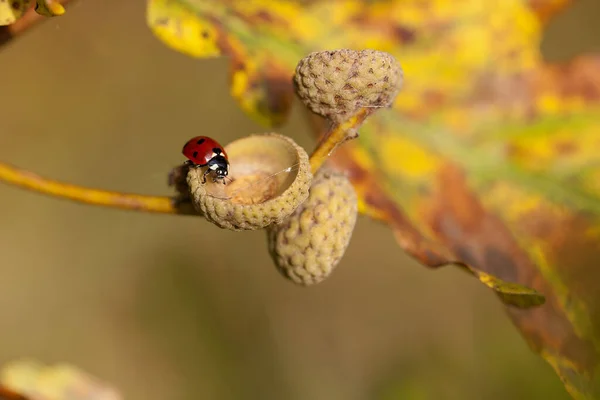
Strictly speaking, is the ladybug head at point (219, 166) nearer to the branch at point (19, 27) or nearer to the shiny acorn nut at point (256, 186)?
the shiny acorn nut at point (256, 186)

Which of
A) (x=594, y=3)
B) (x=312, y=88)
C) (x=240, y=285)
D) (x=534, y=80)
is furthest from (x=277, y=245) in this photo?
(x=594, y=3)

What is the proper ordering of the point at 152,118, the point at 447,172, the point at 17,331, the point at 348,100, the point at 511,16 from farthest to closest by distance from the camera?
the point at 152,118 → the point at 17,331 → the point at 511,16 → the point at 447,172 → the point at 348,100

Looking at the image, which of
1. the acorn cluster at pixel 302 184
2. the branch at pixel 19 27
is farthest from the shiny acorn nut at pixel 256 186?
the branch at pixel 19 27

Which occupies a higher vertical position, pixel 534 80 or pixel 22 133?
pixel 534 80

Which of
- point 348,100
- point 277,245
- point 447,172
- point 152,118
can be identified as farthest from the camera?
point 152,118

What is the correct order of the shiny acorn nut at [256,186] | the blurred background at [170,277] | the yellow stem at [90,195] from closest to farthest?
the shiny acorn nut at [256,186]
the yellow stem at [90,195]
the blurred background at [170,277]

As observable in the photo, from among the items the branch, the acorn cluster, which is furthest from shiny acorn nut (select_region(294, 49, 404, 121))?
the branch

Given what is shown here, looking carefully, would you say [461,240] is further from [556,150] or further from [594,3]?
[594,3]
